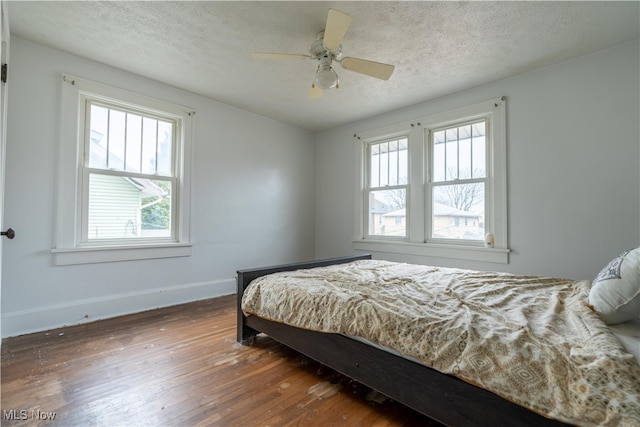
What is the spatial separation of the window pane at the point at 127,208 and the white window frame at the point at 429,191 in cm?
263

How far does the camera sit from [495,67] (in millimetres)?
2812

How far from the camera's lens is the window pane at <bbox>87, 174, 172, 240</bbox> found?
2.89 meters

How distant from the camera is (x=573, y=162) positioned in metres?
2.65

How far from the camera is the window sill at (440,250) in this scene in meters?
3.07

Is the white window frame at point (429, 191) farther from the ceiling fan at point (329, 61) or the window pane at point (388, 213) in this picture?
the ceiling fan at point (329, 61)

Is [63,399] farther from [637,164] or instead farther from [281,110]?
[637,164]

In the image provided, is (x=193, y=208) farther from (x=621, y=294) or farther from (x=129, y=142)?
(x=621, y=294)

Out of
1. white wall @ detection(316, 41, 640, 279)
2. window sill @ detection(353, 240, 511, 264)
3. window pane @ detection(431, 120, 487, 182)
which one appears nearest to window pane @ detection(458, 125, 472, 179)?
window pane @ detection(431, 120, 487, 182)

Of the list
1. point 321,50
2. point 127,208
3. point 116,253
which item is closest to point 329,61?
point 321,50

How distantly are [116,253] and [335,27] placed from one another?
9.59 ft

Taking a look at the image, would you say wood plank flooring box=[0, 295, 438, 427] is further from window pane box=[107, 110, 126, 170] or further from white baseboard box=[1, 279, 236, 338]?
window pane box=[107, 110, 126, 170]

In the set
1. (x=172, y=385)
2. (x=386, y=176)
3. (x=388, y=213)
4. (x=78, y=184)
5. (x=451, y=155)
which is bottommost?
(x=172, y=385)

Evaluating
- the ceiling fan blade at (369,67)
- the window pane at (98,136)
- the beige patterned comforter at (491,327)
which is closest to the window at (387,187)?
the beige patterned comforter at (491,327)

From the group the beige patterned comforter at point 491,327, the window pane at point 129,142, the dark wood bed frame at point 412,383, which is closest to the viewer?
the beige patterned comforter at point 491,327
